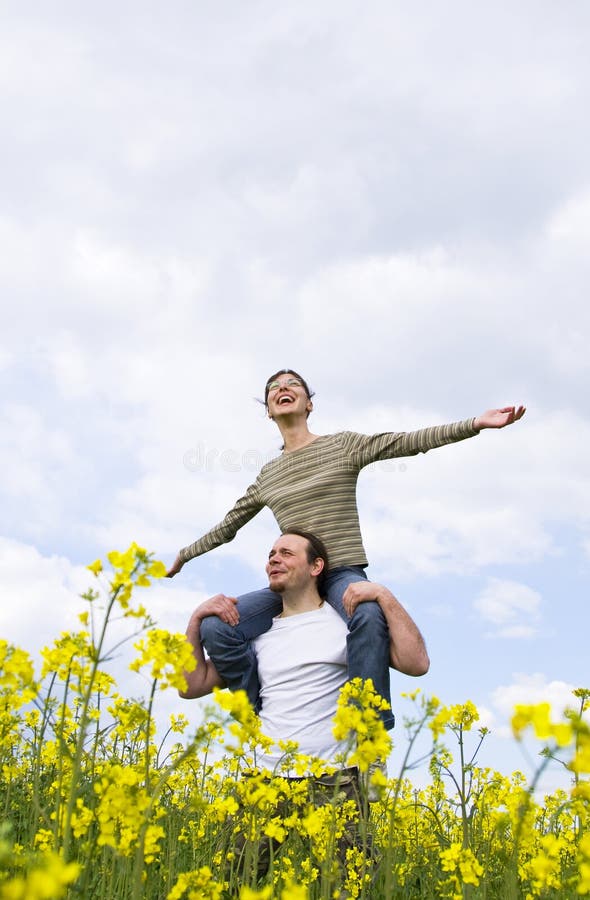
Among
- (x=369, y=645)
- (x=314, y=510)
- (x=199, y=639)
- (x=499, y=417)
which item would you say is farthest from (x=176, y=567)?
(x=499, y=417)

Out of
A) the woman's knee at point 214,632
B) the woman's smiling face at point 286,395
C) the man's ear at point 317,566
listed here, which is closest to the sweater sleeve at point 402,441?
the woman's smiling face at point 286,395

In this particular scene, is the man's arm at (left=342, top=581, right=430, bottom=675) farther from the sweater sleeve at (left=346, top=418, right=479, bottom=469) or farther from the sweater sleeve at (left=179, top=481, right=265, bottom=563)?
the sweater sleeve at (left=179, top=481, right=265, bottom=563)

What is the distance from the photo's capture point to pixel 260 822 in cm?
329

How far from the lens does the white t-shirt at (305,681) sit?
464 cm

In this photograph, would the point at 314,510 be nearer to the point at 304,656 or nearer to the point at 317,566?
the point at 317,566

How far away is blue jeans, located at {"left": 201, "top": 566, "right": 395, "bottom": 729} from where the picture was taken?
Answer: 4.62m

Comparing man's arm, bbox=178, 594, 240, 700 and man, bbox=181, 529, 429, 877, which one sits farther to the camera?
man's arm, bbox=178, 594, 240, 700

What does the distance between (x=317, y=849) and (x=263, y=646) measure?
6.49 feet

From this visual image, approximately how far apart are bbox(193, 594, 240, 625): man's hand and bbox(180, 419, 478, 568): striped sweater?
72 cm

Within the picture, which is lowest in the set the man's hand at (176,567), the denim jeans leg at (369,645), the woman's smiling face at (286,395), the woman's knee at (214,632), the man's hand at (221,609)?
the denim jeans leg at (369,645)

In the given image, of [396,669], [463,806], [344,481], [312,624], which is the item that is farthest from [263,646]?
[463,806]

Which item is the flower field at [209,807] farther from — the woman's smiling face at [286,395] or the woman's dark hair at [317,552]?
the woman's smiling face at [286,395]

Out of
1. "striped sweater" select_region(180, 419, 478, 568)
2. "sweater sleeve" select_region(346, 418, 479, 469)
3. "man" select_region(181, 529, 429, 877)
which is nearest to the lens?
"man" select_region(181, 529, 429, 877)

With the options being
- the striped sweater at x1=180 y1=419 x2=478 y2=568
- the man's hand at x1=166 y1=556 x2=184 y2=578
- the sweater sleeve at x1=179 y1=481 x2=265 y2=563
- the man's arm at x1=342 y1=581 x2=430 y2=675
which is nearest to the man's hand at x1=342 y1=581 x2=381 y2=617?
the man's arm at x1=342 y1=581 x2=430 y2=675
